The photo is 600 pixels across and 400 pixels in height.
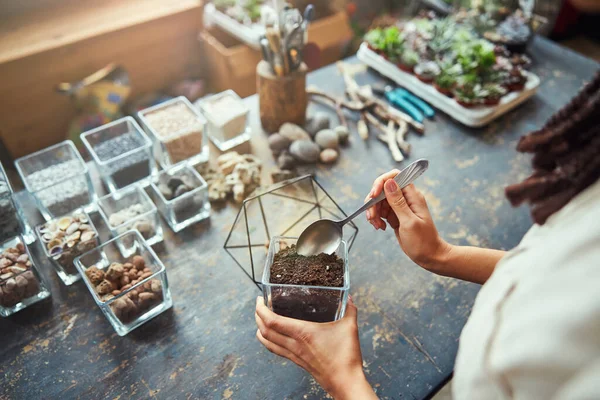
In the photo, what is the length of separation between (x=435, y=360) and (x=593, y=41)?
357cm

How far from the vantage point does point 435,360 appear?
0.85 m

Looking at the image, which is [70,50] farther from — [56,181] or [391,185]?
[391,185]

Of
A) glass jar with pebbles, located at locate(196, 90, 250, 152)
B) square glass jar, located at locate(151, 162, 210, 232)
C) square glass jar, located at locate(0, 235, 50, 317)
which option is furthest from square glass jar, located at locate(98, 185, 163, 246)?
glass jar with pebbles, located at locate(196, 90, 250, 152)

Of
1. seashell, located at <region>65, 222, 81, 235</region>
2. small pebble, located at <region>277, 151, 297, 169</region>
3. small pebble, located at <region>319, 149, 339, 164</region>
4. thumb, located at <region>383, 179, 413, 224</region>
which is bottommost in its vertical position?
small pebble, located at <region>319, 149, 339, 164</region>

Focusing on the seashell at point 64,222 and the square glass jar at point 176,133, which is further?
the square glass jar at point 176,133

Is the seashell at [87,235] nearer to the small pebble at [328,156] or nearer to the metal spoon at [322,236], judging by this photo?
the metal spoon at [322,236]

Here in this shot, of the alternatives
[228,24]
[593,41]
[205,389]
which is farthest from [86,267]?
[593,41]

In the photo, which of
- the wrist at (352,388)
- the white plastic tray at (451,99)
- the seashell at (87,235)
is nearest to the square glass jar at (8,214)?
the seashell at (87,235)

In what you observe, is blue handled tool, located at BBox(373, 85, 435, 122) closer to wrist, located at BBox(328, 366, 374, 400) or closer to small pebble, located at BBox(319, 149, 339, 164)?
small pebble, located at BBox(319, 149, 339, 164)

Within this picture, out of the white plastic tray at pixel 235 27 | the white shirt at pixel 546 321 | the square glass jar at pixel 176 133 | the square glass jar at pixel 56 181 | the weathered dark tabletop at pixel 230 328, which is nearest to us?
the white shirt at pixel 546 321

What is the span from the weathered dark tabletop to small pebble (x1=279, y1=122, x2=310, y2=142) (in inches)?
6.6

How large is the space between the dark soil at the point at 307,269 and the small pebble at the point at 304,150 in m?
0.47

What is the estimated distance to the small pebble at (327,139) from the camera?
Answer: 129cm

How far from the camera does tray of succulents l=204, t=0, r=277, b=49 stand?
2.02 meters
